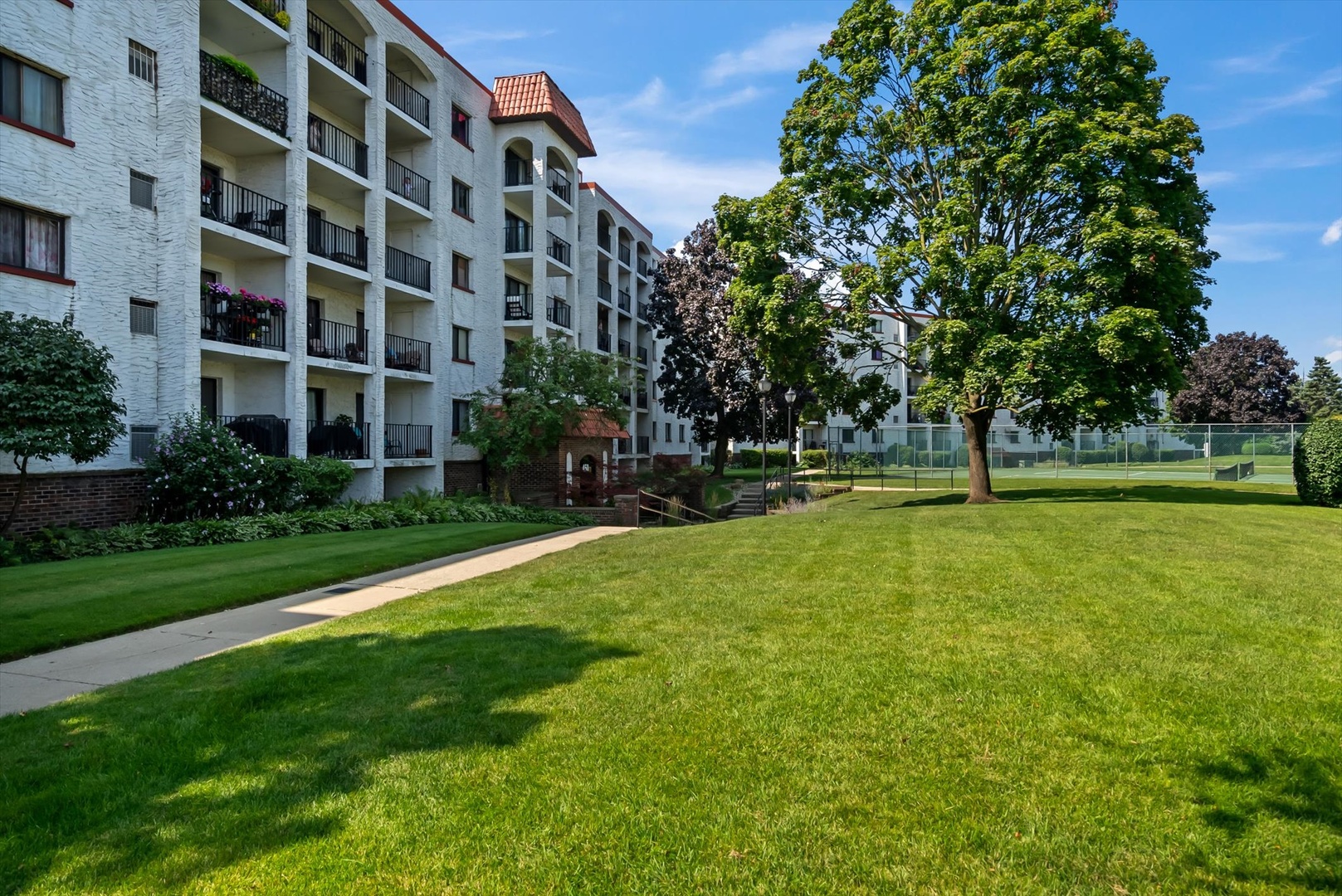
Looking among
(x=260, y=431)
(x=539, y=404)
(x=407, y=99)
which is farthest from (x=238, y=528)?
(x=407, y=99)

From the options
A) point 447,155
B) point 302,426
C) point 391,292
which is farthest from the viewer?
point 447,155

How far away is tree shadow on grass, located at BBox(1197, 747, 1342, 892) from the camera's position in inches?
114

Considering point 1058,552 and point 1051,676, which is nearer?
point 1051,676

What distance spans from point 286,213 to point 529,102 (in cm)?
1265

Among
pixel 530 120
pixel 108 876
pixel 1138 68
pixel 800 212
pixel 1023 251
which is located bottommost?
pixel 108 876

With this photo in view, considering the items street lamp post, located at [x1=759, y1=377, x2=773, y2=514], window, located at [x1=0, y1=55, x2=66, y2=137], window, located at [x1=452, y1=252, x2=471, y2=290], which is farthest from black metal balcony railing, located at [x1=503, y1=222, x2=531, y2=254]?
window, located at [x1=0, y1=55, x2=66, y2=137]

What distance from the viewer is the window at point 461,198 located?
26047 mm

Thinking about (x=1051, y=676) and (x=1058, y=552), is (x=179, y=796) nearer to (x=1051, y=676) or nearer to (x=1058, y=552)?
(x=1051, y=676)

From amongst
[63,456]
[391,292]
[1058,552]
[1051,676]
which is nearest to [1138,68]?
[1058,552]

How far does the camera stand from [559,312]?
30.6 metres

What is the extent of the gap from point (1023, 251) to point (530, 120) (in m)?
18.9

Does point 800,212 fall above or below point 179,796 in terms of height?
above

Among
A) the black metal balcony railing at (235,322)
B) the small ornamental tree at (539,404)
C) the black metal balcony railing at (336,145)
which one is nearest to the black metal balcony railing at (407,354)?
the small ornamental tree at (539,404)

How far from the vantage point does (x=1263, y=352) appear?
5266 centimetres
